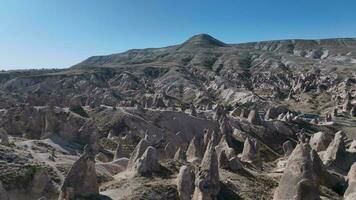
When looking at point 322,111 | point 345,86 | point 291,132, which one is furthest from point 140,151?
point 345,86

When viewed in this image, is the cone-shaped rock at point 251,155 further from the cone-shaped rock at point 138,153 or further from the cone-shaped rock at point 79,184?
the cone-shaped rock at point 79,184

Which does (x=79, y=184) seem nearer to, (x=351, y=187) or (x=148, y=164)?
(x=148, y=164)

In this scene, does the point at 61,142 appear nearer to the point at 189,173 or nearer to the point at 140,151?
the point at 140,151

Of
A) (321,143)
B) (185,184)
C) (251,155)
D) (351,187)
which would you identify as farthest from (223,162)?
(321,143)

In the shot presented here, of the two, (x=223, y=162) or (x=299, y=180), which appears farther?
(x=223, y=162)

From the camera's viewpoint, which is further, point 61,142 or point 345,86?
point 345,86

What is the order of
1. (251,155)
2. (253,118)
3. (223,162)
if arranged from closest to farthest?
(223,162), (251,155), (253,118)

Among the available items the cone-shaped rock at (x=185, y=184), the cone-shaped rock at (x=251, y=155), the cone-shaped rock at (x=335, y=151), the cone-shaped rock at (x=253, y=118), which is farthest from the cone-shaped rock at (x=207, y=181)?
the cone-shaped rock at (x=253, y=118)
